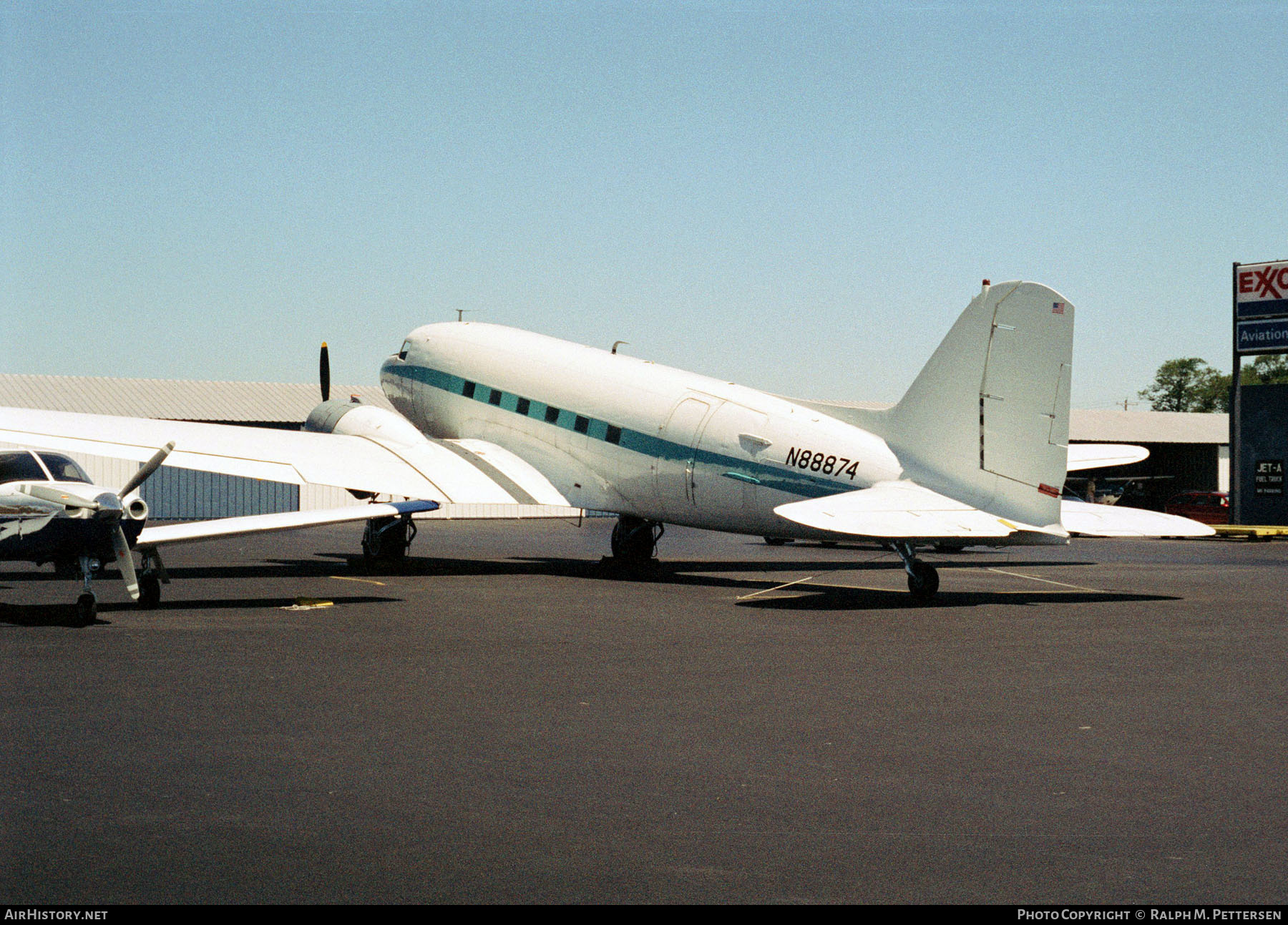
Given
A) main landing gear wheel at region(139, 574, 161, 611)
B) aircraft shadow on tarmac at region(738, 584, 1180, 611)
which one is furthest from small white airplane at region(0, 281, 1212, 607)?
main landing gear wheel at region(139, 574, 161, 611)

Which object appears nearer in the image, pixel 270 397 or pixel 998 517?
pixel 998 517

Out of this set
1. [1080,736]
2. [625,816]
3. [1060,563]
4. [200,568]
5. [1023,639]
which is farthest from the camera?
[1060,563]

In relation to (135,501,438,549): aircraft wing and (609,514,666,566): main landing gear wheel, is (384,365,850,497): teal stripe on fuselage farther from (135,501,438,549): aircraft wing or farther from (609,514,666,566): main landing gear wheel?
(135,501,438,549): aircraft wing

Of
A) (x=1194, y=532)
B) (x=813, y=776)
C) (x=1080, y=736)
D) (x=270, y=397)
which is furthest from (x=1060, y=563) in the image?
(x=270, y=397)

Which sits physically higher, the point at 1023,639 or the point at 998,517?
the point at 998,517

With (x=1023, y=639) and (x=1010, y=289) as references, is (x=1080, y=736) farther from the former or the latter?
(x=1010, y=289)

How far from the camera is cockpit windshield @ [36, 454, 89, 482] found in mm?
17625

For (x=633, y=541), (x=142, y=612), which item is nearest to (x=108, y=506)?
(x=142, y=612)

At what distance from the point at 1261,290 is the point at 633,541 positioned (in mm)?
34042

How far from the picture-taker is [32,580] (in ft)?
75.3

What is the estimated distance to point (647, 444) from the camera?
80.1 feet

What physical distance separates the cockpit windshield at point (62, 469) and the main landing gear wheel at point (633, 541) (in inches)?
465

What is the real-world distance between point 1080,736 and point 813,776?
2.65 meters

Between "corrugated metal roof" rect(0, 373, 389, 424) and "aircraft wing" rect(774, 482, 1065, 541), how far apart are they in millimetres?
45583
